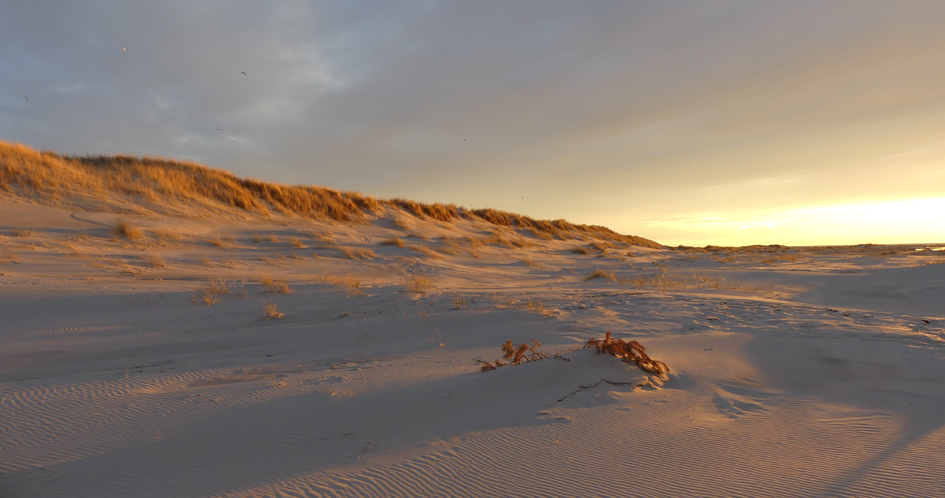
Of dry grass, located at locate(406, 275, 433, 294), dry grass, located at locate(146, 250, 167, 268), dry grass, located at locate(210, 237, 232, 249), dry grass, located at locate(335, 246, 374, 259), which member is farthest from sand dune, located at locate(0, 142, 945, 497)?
dry grass, located at locate(335, 246, 374, 259)

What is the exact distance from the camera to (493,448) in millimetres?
2574

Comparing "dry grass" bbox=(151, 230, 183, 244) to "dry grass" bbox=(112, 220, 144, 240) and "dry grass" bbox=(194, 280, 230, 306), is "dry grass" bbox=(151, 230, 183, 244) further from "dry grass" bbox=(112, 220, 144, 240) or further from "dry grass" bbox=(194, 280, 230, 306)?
"dry grass" bbox=(194, 280, 230, 306)

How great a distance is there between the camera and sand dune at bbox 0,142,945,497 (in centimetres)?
231

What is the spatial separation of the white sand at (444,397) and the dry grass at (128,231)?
10.8 ft

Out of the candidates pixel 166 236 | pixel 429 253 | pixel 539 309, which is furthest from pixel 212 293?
pixel 429 253

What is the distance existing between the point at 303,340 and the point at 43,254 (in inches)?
296

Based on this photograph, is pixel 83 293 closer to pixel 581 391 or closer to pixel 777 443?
pixel 581 391

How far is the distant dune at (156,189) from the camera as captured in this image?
1229 cm

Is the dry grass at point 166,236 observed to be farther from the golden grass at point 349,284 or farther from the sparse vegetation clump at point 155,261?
the golden grass at point 349,284

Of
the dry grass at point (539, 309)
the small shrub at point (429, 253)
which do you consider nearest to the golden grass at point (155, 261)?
the small shrub at point (429, 253)

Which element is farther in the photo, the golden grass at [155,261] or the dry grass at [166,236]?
the dry grass at [166,236]

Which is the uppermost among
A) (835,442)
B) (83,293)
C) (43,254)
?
(43,254)

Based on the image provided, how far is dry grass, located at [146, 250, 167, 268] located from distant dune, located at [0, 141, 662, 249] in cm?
391

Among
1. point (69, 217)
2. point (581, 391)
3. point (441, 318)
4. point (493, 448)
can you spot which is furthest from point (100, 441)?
point (69, 217)
